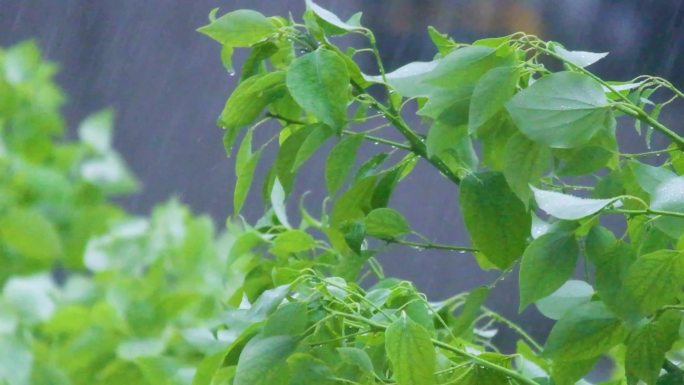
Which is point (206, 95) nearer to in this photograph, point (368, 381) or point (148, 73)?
point (148, 73)

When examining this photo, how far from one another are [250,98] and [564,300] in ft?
0.48

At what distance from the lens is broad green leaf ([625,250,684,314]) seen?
12.4 inches

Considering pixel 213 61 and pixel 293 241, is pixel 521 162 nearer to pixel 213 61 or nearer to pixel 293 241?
pixel 293 241

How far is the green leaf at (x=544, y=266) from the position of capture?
33cm

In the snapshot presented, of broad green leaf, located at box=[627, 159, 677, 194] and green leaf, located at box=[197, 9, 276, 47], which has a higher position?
green leaf, located at box=[197, 9, 276, 47]

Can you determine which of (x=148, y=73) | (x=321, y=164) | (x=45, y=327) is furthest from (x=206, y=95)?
(x=45, y=327)

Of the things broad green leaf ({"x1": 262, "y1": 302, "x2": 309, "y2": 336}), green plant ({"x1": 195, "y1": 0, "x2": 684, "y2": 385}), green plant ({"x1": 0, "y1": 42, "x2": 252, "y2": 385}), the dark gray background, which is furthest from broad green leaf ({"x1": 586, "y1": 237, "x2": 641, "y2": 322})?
the dark gray background

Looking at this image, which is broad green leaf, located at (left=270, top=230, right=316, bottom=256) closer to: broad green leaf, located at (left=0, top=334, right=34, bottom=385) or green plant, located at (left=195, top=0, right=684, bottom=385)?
green plant, located at (left=195, top=0, right=684, bottom=385)

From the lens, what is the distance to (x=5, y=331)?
3.24ft

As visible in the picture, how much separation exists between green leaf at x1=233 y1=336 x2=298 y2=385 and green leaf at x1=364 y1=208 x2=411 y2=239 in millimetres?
82

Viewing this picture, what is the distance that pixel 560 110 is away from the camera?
31 centimetres

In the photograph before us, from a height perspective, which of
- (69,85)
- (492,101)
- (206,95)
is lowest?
(492,101)

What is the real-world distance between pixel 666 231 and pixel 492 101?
0.08 metres

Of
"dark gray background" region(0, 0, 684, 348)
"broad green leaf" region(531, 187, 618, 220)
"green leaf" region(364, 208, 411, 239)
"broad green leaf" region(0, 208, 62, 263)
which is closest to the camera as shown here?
"broad green leaf" region(531, 187, 618, 220)
